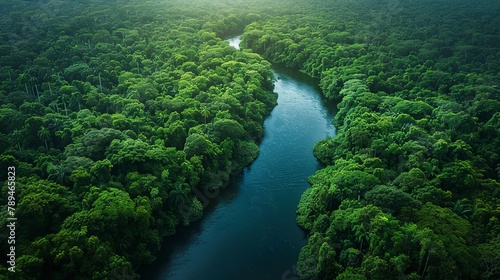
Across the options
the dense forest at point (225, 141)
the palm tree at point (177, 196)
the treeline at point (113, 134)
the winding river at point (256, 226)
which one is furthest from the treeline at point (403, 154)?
the treeline at point (113, 134)

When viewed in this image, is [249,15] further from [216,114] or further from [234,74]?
[216,114]

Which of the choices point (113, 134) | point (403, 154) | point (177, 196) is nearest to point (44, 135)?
point (113, 134)

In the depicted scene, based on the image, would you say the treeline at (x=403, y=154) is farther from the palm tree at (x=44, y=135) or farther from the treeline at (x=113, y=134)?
the palm tree at (x=44, y=135)

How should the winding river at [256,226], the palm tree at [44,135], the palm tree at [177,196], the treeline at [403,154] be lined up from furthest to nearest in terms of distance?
the palm tree at [44,135], the palm tree at [177,196], the winding river at [256,226], the treeline at [403,154]

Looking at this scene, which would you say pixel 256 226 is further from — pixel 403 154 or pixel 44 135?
pixel 44 135

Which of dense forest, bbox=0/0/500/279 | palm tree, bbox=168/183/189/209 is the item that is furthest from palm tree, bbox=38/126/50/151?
palm tree, bbox=168/183/189/209

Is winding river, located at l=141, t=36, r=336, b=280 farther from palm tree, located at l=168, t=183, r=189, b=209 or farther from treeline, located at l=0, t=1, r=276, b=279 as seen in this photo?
palm tree, located at l=168, t=183, r=189, b=209
